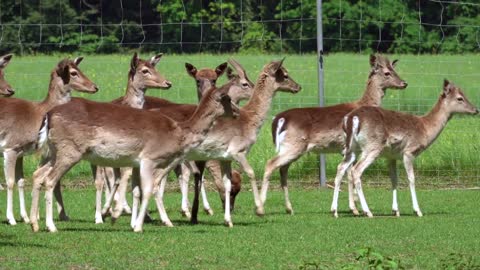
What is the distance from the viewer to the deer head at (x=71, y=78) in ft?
51.7

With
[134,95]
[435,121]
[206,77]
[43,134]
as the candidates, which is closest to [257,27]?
[435,121]

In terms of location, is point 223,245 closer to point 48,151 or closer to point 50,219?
point 50,219

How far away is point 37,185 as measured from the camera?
1380cm

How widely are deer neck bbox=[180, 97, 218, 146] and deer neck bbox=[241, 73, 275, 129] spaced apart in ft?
5.75

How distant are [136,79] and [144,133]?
9.06ft

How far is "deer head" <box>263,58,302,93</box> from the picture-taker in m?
17.0

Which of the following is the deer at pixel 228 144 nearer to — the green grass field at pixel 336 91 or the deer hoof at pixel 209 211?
the deer hoof at pixel 209 211

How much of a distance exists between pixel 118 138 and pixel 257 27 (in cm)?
1347

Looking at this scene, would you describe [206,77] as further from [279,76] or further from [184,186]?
[184,186]

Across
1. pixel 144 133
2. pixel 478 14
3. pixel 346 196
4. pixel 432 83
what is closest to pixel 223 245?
pixel 144 133

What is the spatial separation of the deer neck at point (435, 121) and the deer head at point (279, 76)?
1950 mm

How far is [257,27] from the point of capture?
26781 mm

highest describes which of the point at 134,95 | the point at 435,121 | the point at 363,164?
the point at 134,95

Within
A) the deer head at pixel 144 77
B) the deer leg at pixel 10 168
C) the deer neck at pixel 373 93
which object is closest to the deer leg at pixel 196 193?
the deer head at pixel 144 77
